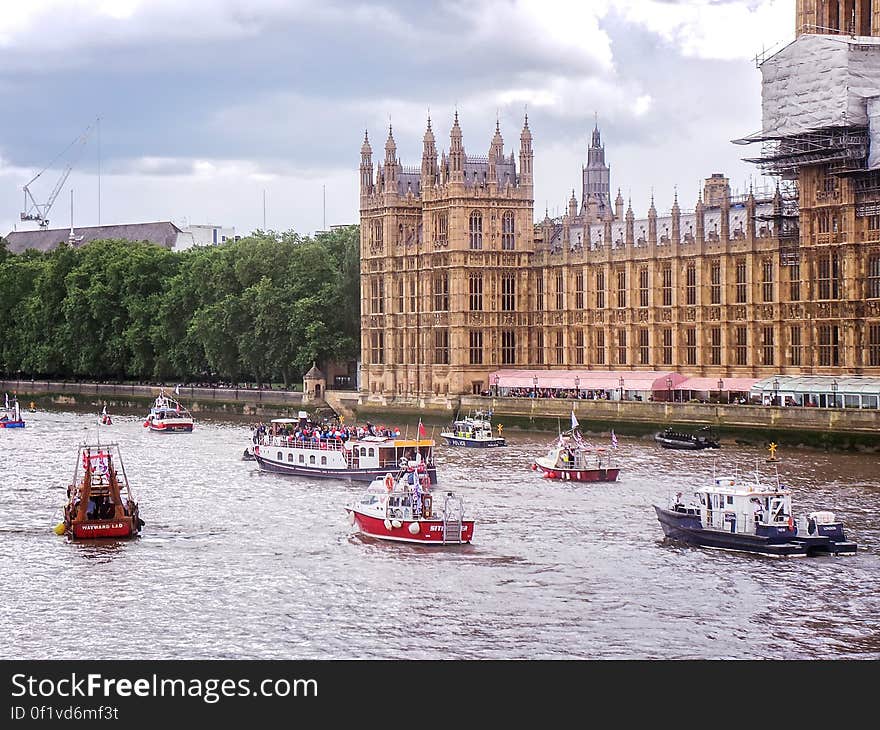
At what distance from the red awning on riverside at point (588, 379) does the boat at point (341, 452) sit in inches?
1312

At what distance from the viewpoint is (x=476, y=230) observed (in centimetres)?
14112

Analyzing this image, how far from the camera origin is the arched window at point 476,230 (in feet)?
462

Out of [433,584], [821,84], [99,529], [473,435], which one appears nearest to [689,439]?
[473,435]

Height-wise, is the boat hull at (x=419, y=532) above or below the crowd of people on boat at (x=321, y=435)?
below

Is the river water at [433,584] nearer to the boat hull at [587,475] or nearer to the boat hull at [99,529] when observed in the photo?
the boat hull at [99,529]

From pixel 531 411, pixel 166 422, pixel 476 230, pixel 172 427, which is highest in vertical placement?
pixel 476 230

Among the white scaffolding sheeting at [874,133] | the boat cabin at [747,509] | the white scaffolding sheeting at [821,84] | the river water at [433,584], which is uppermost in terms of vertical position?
the white scaffolding sheeting at [821,84]

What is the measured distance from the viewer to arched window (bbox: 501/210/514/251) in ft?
465

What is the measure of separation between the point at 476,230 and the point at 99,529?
76322mm

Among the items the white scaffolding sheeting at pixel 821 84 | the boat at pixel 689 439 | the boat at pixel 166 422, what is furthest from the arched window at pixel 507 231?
the boat at pixel 689 439

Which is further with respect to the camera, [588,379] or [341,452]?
[588,379]

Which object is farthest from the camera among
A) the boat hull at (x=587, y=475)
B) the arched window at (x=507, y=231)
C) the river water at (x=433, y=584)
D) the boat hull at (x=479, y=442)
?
the arched window at (x=507, y=231)

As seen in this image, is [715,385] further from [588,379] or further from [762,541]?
[762,541]
